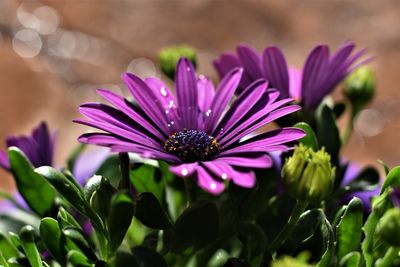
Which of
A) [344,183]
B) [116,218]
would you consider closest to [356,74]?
[344,183]

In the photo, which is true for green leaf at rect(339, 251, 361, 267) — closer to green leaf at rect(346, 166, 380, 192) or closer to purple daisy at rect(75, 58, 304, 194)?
purple daisy at rect(75, 58, 304, 194)

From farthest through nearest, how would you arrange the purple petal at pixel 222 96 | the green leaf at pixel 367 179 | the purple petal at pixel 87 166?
the purple petal at pixel 87 166
the green leaf at pixel 367 179
the purple petal at pixel 222 96

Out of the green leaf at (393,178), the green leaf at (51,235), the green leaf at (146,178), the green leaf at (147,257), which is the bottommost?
the green leaf at (147,257)

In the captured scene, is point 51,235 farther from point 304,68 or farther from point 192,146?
point 304,68

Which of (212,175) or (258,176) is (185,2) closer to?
(258,176)

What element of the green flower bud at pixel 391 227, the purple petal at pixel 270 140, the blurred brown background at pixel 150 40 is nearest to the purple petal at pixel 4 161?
the purple petal at pixel 270 140

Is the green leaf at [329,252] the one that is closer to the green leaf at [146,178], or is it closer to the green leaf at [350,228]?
the green leaf at [350,228]

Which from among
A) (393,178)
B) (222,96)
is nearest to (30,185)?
(222,96)

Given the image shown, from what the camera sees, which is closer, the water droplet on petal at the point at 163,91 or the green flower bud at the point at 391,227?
the green flower bud at the point at 391,227
